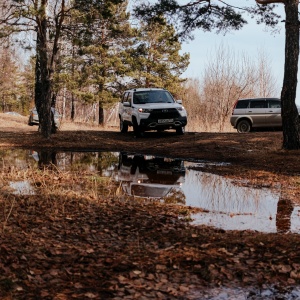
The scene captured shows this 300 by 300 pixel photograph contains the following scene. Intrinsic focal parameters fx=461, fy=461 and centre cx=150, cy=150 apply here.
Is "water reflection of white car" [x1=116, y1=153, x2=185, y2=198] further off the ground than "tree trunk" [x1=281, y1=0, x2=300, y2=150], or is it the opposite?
"tree trunk" [x1=281, y1=0, x2=300, y2=150]

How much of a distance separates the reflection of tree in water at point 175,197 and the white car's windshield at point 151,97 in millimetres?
11369

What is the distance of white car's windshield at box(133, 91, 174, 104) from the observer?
2059cm

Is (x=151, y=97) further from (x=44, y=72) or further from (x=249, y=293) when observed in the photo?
(x=249, y=293)

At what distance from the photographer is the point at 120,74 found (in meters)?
38.8

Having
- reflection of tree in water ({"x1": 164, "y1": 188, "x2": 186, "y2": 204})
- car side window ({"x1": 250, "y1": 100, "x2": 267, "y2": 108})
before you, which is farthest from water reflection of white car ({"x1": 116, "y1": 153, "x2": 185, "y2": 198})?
car side window ({"x1": 250, "y1": 100, "x2": 267, "y2": 108})

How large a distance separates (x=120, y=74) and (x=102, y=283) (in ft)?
116

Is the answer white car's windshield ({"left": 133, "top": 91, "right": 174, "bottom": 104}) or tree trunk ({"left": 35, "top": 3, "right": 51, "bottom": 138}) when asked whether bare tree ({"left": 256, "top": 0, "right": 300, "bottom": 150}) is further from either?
tree trunk ({"left": 35, "top": 3, "right": 51, "bottom": 138})

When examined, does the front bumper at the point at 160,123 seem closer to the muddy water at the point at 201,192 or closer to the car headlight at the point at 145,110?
the car headlight at the point at 145,110

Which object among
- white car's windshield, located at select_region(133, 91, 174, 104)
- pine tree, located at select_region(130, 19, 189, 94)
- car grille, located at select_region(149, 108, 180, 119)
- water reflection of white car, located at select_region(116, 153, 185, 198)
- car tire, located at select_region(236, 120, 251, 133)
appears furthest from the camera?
pine tree, located at select_region(130, 19, 189, 94)

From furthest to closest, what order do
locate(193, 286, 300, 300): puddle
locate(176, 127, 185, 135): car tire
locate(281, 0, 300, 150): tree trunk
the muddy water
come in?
locate(176, 127, 185, 135): car tire, locate(281, 0, 300, 150): tree trunk, the muddy water, locate(193, 286, 300, 300): puddle

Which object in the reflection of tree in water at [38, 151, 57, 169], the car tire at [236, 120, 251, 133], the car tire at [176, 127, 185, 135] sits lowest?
the reflection of tree in water at [38, 151, 57, 169]

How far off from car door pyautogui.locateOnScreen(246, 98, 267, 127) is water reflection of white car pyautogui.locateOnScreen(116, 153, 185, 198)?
833 centimetres

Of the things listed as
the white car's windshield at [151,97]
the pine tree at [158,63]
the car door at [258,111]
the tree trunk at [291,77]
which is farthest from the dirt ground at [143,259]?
the pine tree at [158,63]

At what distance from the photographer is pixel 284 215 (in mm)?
7395
